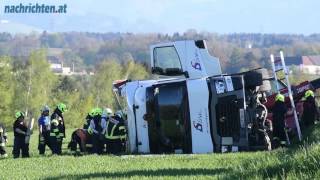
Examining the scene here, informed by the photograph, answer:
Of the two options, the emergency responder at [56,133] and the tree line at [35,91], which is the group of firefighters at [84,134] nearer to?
the emergency responder at [56,133]

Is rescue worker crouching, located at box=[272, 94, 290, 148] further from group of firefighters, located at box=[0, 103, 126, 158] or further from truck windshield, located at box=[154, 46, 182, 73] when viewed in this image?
group of firefighters, located at box=[0, 103, 126, 158]

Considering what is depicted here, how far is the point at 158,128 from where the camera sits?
17141 millimetres

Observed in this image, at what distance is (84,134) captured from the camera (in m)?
18.3

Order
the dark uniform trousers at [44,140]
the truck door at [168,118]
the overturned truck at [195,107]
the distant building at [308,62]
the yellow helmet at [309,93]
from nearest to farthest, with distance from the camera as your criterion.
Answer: the overturned truck at [195,107]
the truck door at [168,118]
the yellow helmet at [309,93]
the dark uniform trousers at [44,140]
the distant building at [308,62]

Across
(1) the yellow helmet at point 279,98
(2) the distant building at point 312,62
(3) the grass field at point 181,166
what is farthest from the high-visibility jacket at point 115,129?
(2) the distant building at point 312,62

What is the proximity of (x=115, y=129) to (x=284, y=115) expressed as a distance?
4582mm

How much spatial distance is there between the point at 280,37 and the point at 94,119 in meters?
137

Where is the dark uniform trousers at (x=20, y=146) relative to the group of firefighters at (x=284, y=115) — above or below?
below

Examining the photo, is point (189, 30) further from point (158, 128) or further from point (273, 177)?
point (273, 177)

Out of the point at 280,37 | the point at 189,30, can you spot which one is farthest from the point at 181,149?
the point at 280,37

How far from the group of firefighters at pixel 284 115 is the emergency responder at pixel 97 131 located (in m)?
4.69

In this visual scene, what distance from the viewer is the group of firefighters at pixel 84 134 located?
1775 cm

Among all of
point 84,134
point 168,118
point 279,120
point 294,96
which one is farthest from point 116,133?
point 294,96

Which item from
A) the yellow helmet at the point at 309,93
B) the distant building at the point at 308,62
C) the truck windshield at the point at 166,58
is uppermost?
the distant building at the point at 308,62
